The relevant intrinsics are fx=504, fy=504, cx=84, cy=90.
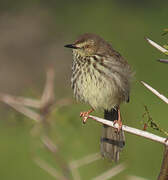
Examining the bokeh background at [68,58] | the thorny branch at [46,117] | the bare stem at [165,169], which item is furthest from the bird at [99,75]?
the bare stem at [165,169]

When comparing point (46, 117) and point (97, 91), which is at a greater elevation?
point (46, 117)

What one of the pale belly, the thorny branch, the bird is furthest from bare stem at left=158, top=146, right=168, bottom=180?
the pale belly

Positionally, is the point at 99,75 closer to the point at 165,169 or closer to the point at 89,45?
the point at 89,45

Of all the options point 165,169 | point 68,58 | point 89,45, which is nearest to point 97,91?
point 89,45

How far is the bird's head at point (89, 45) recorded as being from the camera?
4133 millimetres

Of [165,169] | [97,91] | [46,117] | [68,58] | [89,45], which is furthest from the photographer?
[68,58]

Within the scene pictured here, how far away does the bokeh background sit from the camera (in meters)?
6.36

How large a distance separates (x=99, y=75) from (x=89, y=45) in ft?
0.97

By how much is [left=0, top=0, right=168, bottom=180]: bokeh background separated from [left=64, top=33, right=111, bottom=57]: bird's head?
88 cm

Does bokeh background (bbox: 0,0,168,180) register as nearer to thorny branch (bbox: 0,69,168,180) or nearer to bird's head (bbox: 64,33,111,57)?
bird's head (bbox: 64,33,111,57)

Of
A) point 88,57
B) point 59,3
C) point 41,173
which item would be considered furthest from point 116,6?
point 88,57

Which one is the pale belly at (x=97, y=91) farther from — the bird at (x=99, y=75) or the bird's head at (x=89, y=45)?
the bird's head at (x=89, y=45)

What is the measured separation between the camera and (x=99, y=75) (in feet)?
13.6

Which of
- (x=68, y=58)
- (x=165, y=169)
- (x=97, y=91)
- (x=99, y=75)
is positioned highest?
(x=165, y=169)
